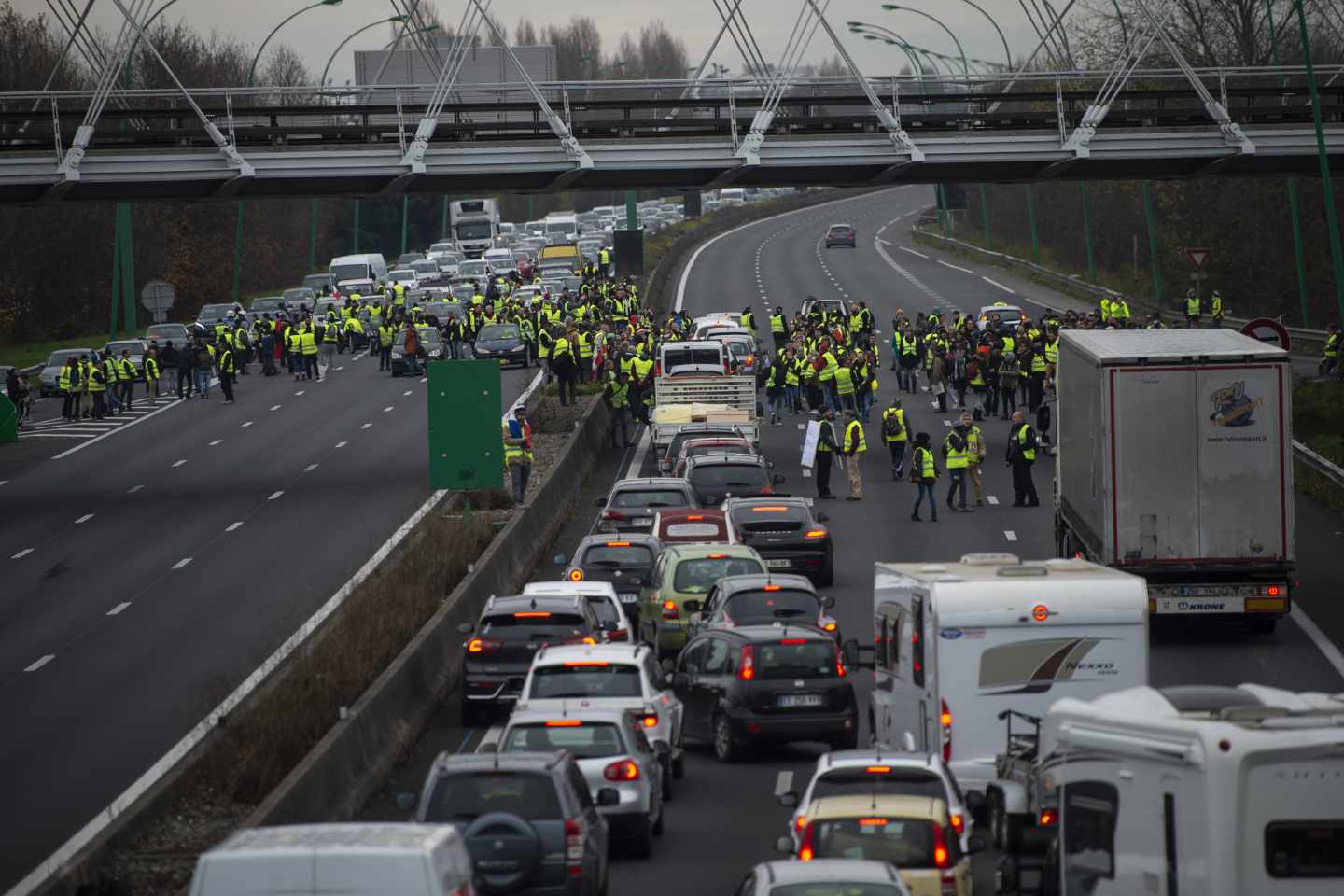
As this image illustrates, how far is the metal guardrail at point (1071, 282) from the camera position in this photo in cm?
6047

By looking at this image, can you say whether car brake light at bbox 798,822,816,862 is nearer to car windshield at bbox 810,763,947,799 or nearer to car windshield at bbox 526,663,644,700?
car windshield at bbox 810,763,947,799

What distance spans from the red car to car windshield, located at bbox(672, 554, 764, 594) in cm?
329

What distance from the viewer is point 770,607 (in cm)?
2348

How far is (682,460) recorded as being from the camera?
3709 centimetres

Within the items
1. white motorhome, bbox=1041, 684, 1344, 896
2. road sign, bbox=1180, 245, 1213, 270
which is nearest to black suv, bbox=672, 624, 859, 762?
white motorhome, bbox=1041, 684, 1344, 896

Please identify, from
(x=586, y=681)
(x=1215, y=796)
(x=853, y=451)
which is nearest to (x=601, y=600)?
(x=586, y=681)

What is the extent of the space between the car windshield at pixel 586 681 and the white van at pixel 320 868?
8.34 m

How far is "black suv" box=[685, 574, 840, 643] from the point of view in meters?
23.4

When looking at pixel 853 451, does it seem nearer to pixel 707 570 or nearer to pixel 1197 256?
pixel 1197 256

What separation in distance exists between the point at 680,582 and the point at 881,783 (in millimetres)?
11628

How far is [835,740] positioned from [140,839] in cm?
687

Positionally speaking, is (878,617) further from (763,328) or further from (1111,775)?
(763,328)

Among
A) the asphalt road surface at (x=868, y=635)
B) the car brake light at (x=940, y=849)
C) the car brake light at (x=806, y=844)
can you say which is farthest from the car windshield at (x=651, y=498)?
the car brake light at (x=940, y=849)

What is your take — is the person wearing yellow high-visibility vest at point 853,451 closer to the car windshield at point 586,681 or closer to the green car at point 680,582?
the green car at point 680,582
